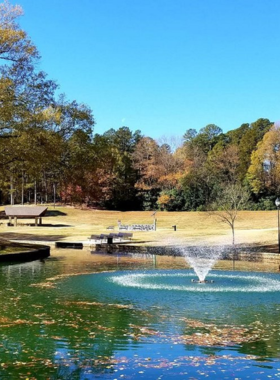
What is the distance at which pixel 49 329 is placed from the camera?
1073 cm

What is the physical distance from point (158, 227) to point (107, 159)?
2340cm

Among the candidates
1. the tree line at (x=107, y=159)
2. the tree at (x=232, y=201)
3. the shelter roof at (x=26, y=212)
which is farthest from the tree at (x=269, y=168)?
the shelter roof at (x=26, y=212)

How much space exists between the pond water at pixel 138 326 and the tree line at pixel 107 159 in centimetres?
986

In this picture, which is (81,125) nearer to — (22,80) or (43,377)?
(22,80)

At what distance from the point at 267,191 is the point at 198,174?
1133 centimetres

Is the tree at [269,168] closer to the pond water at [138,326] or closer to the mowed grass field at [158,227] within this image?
the mowed grass field at [158,227]

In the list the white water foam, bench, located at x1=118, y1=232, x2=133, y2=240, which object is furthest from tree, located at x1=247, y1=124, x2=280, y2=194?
the white water foam

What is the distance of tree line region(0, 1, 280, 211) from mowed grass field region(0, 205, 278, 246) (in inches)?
133

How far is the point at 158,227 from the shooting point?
58.7 meters

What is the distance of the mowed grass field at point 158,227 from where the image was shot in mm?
38581

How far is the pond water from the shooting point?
7994mm

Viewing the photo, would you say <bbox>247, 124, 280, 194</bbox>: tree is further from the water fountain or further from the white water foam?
the white water foam

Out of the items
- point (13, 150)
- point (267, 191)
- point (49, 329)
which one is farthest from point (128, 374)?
point (267, 191)

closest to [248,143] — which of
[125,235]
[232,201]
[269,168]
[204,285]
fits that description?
[269,168]
